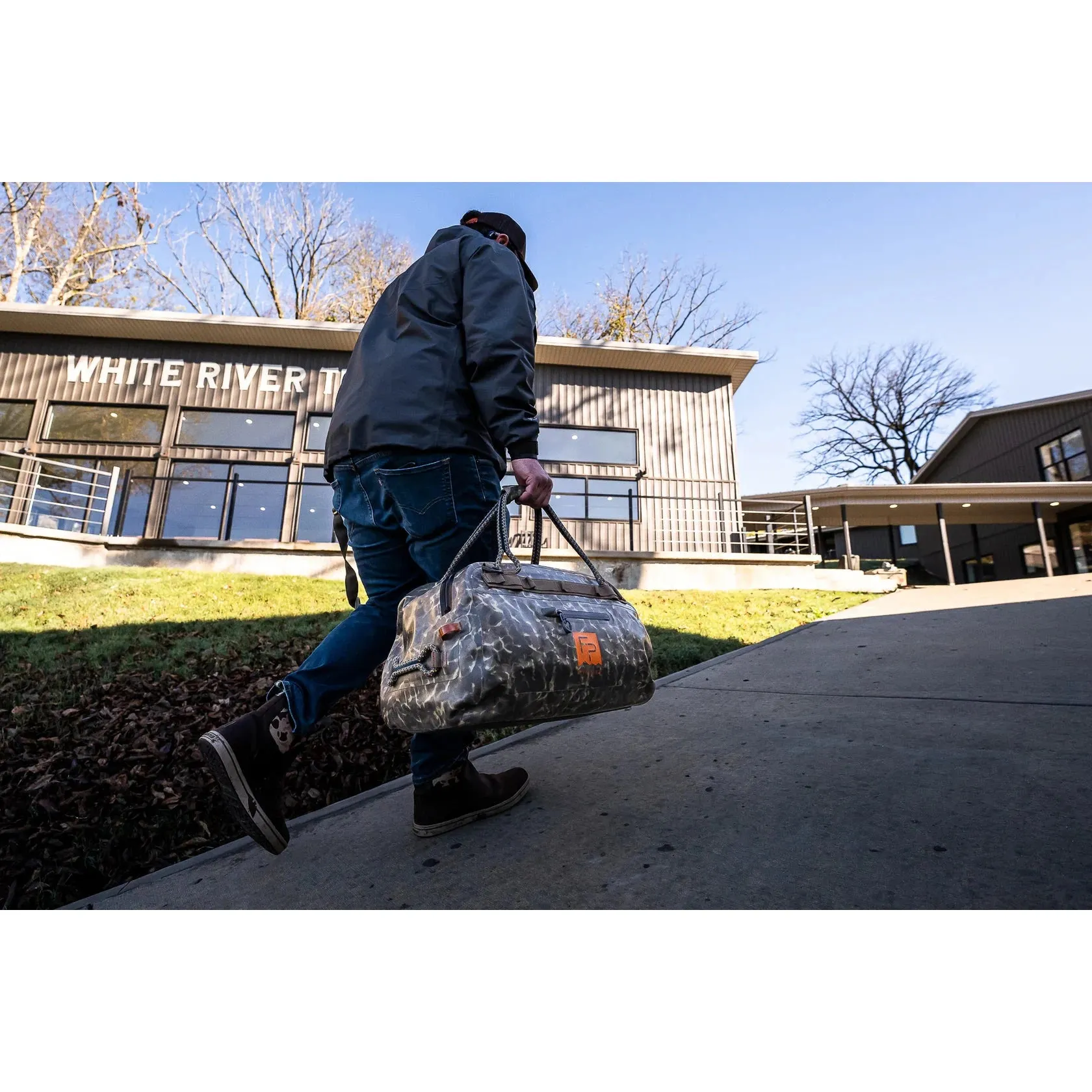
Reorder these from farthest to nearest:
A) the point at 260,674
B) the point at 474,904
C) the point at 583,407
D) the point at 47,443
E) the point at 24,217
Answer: the point at 24,217 < the point at 583,407 < the point at 47,443 < the point at 260,674 < the point at 474,904

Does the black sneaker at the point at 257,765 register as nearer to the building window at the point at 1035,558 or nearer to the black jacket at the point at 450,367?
the black jacket at the point at 450,367

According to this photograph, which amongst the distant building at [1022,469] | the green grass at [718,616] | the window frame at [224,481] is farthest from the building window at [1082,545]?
the window frame at [224,481]

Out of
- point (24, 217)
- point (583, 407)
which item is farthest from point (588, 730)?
point (24, 217)

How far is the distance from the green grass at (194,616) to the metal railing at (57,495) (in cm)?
333

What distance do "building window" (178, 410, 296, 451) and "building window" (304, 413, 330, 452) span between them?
31 centimetres

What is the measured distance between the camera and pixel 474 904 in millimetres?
1534

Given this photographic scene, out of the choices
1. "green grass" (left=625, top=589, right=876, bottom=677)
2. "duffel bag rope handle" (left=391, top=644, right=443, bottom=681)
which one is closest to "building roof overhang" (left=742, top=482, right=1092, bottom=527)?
"green grass" (left=625, top=589, right=876, bottom=677)

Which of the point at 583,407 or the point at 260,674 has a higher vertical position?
the point at 583,407

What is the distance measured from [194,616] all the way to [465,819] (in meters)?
4.89

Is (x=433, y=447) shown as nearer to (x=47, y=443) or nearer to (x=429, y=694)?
(x=429, y=694)

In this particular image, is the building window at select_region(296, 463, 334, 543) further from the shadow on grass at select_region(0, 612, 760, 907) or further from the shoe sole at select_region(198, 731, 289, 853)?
the shoe sole at select_region(198, 731, 289, 853)

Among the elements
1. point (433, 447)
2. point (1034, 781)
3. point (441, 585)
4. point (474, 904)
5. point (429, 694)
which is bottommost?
point (474, 904)

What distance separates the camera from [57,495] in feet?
37.1

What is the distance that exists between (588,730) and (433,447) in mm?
1686
